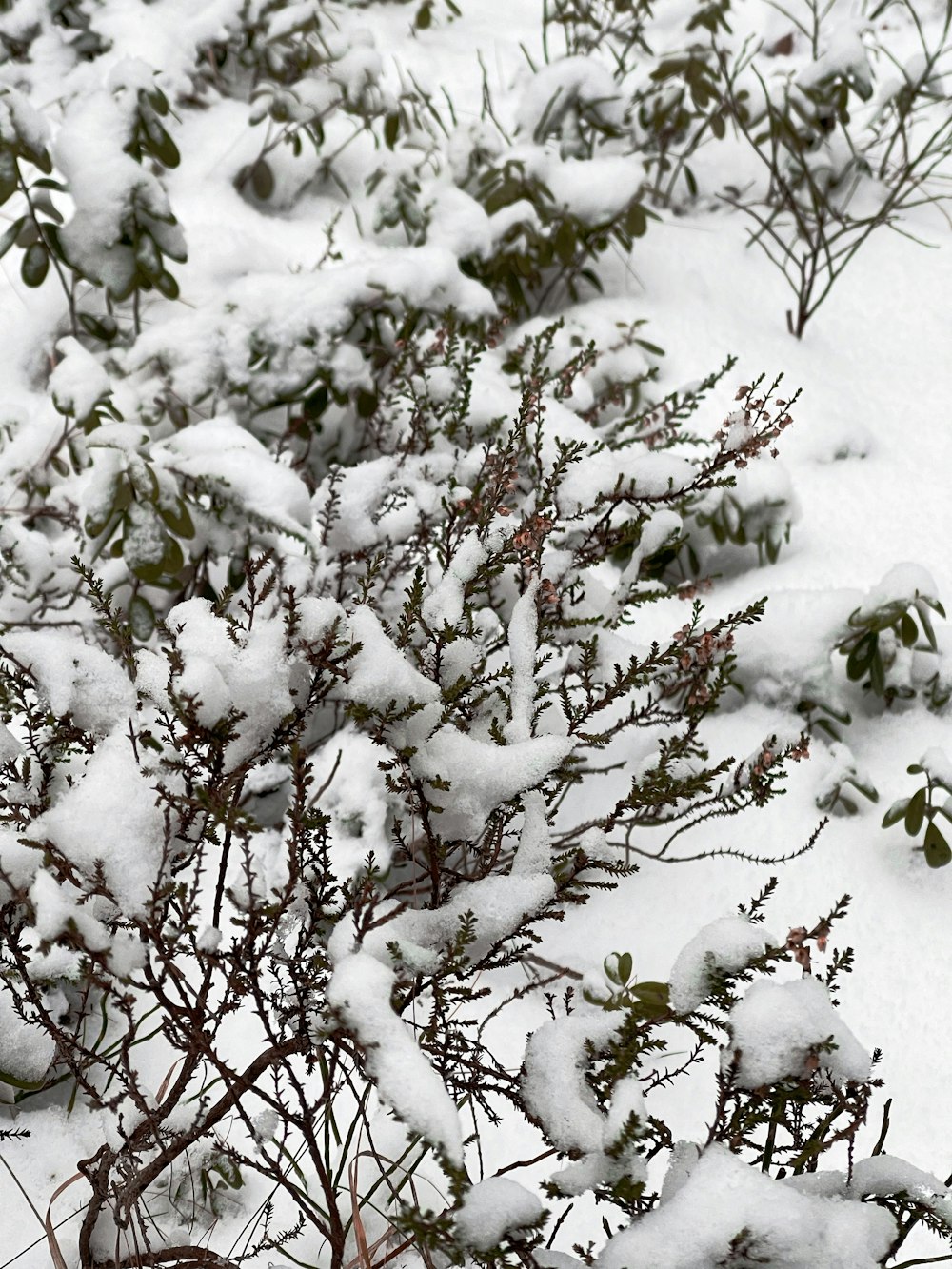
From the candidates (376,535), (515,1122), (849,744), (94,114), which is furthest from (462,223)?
(515,1122)

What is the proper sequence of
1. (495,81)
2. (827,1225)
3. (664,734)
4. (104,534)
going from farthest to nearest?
(495,81) → (664,734) → (104,534) → (827,1225)

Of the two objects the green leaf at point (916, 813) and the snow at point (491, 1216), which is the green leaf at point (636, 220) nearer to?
the green leaf at point (916, 813)

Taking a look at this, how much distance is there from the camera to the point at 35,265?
188 centimetres

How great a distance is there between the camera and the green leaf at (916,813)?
1384 mm

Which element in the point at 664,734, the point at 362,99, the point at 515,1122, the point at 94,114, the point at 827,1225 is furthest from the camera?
the point at 362,99

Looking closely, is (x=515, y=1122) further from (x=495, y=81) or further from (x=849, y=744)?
(x=495, y=81)

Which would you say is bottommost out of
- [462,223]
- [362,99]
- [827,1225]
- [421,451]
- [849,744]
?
[827,1225]

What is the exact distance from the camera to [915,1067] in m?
1.26

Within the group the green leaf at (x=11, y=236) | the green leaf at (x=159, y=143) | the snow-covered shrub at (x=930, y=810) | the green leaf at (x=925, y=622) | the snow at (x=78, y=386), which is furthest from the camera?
the green leaf at (x=159, y=143)

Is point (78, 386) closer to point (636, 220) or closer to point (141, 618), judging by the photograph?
point (141, 618)

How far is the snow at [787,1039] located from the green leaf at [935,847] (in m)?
0.65

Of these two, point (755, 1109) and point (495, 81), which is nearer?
point (755, 1109)

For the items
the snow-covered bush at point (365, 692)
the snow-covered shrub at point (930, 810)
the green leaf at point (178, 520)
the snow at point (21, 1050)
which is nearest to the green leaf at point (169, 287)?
the snow-covered bush at point (365, 692)

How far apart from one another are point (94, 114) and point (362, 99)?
83 cm
